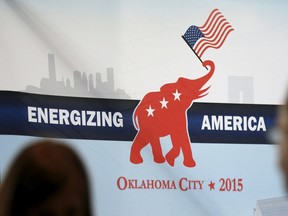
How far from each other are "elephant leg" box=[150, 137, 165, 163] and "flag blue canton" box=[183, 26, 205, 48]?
448 millimetres

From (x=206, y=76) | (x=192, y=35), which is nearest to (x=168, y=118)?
(x=206, y=76)

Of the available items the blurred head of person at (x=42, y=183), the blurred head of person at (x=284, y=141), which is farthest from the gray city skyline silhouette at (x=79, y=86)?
the blurred head of person at (x=284, y=141)

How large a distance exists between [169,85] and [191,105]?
0.43ft

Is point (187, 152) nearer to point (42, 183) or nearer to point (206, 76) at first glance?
point (206, 76)

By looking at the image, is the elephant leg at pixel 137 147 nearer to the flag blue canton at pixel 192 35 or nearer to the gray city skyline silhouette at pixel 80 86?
the gray city skyline silhouette at pixel 80 86

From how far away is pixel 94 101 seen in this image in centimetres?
223

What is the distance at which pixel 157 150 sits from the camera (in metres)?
2.28

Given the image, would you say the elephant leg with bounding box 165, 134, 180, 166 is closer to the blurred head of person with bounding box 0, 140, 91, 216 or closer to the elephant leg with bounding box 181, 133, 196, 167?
the elephant leg with bounding box 181, 133, 196, 167

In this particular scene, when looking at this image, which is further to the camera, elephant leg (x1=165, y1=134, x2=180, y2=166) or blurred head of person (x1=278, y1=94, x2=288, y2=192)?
elephant leg (x1=165, y1=134, x2=180, y2=166)

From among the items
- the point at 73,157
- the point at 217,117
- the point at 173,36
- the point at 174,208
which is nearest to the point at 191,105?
the point at 217,117

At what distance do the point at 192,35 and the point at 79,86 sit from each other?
547 millimetres

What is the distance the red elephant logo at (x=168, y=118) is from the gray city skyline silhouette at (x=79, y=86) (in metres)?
0.13

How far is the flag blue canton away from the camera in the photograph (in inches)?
92.0

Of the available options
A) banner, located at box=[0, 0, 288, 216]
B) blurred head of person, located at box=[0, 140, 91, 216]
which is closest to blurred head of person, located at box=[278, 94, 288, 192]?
blurred head of person, located at box=[0, 140, 91, 216]
